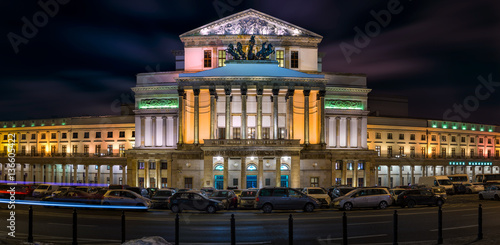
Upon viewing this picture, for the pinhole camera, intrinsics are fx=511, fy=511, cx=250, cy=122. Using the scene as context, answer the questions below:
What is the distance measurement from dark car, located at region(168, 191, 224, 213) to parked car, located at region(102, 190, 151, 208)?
7.00 ft

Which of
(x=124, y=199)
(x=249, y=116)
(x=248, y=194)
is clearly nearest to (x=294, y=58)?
(x=249, y=116)

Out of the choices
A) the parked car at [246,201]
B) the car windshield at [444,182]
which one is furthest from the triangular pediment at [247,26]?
the parked car at [246,201]

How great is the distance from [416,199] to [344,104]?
1542 inches

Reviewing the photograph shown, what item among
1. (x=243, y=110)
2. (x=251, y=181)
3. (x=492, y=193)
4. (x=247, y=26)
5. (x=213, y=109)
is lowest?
(x=251, y=181)

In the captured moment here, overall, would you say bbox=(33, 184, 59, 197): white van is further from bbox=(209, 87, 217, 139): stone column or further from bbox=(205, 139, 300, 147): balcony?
bbox=(209, 87, 217, 139): stone column

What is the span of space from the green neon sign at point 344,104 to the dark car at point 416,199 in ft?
123

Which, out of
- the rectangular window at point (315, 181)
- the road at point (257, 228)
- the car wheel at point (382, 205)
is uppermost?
the road at point (257, 228)

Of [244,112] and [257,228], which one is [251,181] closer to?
[244,112]

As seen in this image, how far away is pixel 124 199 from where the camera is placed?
3966cm

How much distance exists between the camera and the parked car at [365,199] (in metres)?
40.0

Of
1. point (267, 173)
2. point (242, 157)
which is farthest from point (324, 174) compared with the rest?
point (242, 157)

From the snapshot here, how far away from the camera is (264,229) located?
86.5ft

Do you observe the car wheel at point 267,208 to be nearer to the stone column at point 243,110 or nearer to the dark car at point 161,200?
the dark car at point 161,200

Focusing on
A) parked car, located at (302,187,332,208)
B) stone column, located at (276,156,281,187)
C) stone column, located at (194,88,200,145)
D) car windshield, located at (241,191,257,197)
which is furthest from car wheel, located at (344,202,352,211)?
stone column, located at (194,88,200,145)
